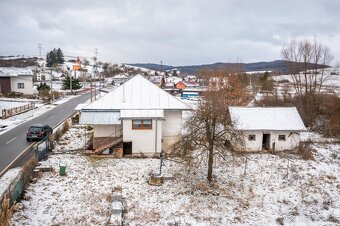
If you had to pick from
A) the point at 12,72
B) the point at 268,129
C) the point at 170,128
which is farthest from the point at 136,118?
the point at 12,72

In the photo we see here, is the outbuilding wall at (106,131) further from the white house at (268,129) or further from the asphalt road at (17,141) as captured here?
the white house at (268,129)

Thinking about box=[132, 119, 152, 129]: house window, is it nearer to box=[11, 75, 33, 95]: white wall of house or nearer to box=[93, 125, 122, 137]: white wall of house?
box=[93, 125, 122, 137]: white wall of house

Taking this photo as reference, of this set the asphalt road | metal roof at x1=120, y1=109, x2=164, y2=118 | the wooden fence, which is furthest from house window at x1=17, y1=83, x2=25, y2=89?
metal roof at x1=120, y1=109, x2=164, y2=118

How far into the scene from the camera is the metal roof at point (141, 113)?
25.9 metres

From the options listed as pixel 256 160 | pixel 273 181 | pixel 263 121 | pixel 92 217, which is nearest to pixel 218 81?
pixel 263 121

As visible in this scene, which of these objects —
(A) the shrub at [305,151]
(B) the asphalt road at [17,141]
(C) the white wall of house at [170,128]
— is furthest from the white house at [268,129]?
(B) the asphalt road at [17,141]

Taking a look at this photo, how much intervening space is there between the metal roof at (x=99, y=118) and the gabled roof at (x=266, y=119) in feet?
33.4

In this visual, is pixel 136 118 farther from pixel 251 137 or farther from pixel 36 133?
pixel 251 137

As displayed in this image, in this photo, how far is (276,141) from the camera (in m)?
29.2

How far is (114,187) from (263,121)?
52.3ft

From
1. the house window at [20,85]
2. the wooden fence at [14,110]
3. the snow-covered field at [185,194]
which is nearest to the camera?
the snow-covered field at [185,194]

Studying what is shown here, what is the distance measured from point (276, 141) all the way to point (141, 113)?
12.5 m

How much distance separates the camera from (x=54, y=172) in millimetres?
21328

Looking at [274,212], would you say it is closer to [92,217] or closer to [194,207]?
[194,207]
